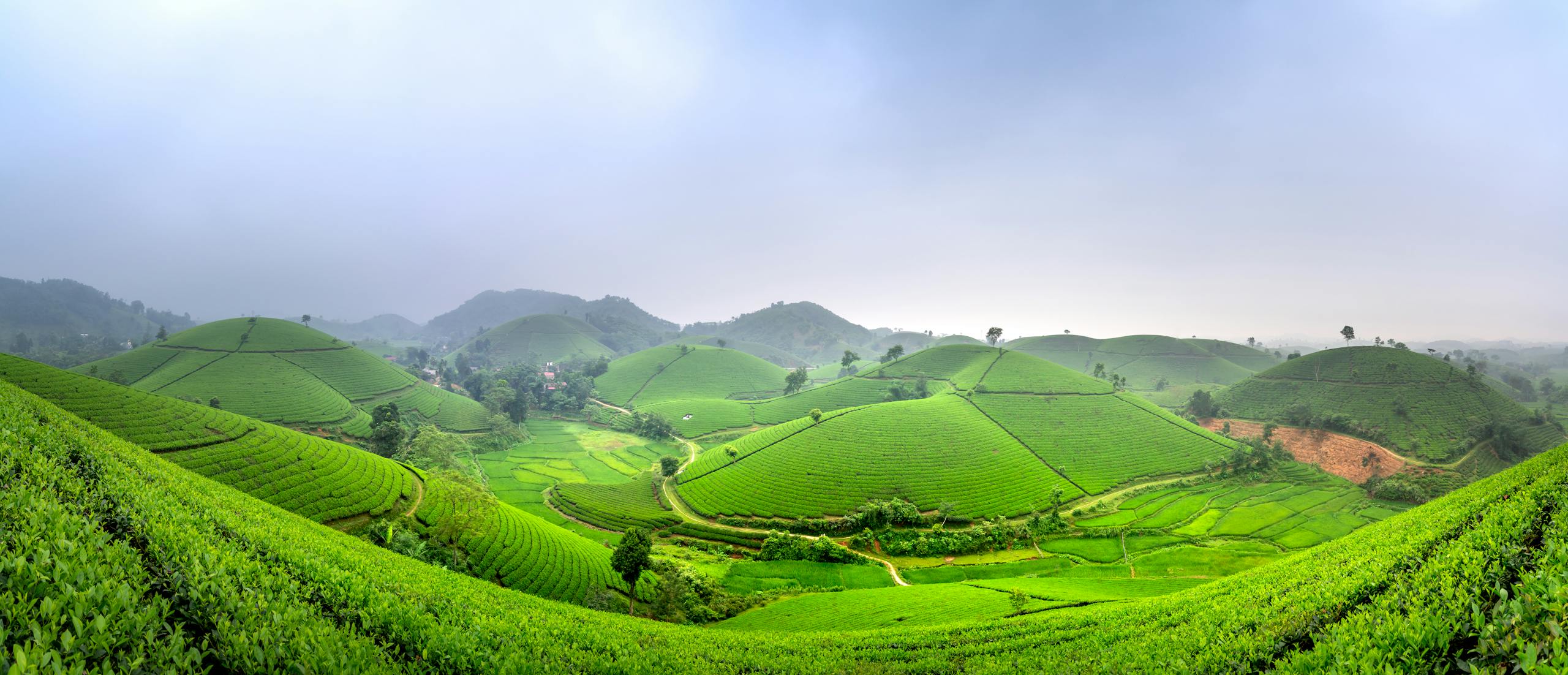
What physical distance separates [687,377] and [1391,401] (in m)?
142

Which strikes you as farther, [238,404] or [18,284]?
[18,284]

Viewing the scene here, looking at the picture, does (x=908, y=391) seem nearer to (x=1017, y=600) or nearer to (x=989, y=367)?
(x=989, y=367)

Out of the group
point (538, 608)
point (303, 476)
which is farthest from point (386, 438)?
point (538, 608)

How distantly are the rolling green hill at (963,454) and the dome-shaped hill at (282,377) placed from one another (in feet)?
184

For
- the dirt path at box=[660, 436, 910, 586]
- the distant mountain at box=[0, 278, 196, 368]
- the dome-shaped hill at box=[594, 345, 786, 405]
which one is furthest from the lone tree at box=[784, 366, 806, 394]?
the distant mountain at box=[0, 278, 196, 368]

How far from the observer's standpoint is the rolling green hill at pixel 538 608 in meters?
5.49

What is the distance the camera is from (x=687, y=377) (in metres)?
132

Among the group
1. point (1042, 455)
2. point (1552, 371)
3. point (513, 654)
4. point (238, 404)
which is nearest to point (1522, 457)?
point (1042, 455)

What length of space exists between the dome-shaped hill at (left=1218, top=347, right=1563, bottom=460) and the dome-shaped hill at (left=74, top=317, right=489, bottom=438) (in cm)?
14850

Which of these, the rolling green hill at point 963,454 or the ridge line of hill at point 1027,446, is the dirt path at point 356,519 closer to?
the rolling green hill at point 963,454

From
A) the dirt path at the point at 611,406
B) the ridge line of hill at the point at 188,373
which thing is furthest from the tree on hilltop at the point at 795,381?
the ridge line of hill at the point at 188,373

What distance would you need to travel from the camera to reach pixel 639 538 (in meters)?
25.4

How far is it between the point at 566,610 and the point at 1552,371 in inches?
12998

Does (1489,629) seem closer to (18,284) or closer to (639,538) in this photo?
(639,538)
